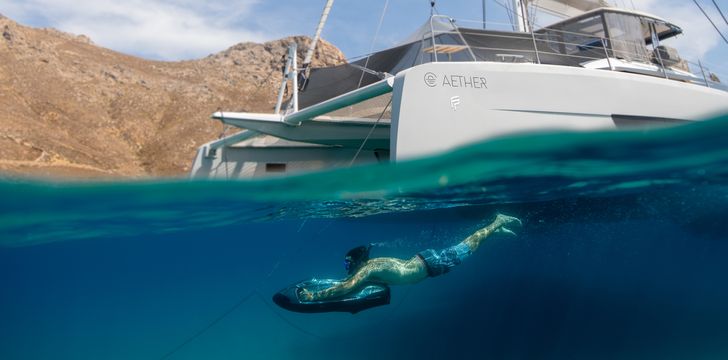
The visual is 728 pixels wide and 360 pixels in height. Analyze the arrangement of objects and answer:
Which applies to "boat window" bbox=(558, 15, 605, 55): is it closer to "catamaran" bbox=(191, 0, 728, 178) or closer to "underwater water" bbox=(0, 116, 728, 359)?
"catamaran" bbox=(191, 0, 728, 178)

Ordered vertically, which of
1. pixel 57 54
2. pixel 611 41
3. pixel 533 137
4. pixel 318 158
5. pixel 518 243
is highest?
pixel 57 54

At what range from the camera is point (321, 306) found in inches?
305

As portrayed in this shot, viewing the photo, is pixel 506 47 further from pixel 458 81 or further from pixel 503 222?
pixel 503 222

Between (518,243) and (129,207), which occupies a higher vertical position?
(129,207)

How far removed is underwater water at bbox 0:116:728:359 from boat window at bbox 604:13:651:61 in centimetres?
268

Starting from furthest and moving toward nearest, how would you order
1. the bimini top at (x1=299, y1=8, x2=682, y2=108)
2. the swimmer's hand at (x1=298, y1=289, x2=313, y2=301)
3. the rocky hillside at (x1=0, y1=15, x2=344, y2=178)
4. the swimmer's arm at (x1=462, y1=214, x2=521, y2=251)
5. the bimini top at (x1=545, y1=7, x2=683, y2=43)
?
the rocky hillside at (x1=0, y1=15, x2=344, y2=178) < the bimini top at (x1=545, y1=7, x2=683, y2=43) < the bimini top at (x1=299, y1=8, x2=682, y2=108) < the swimmer's arm at (x1=462, y1=214, x2=521, y2=251) < the swimmer's hand at (x1=298, y1=289, x2=313, y2=301)

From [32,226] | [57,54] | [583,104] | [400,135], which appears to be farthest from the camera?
[57,54]

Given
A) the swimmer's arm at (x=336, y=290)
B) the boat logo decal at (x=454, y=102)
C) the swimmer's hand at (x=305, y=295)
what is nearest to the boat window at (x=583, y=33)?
the boat logo decal at (x=454, y=102)

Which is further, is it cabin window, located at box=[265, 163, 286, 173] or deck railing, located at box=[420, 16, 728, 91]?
cabin window, located at box=[265, 163, 286, 173]

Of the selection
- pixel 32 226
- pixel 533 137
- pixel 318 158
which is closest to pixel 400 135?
pixel 533 137

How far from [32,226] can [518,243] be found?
516 inches

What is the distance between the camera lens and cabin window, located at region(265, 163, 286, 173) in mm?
12688

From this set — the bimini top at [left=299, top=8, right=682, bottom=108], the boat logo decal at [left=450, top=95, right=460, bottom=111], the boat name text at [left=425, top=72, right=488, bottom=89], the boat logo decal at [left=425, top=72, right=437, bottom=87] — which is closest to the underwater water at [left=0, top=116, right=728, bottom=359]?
the boat logo decal at [left=450, top=95, right=460, bottom=111]

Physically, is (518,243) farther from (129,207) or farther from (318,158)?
(129,207)
